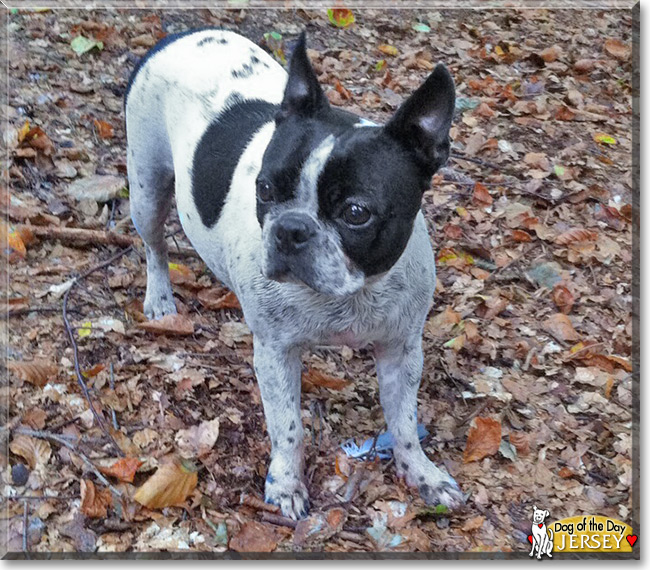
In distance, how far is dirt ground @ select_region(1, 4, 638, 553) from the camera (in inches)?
172

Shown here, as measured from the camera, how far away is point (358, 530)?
14.2 ft

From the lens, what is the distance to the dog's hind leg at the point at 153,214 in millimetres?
5430

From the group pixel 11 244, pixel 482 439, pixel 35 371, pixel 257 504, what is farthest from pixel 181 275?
pixel 482 439

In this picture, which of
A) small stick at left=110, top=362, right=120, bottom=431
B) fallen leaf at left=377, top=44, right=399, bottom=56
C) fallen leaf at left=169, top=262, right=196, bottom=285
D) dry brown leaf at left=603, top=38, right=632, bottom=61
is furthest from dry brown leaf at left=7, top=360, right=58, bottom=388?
dry brown leaf at left=603, top=38, right=632, bottom=61

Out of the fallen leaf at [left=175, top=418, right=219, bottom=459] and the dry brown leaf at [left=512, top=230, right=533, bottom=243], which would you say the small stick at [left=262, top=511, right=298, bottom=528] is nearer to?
the fallen leaf at [left=175, top=418, right=219, bottom=459]

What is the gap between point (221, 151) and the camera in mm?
4590

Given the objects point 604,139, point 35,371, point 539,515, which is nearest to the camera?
point 539,515

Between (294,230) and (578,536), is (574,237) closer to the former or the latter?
(578,536)

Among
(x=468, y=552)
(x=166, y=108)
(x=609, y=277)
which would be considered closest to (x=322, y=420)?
(x=468, y=552)

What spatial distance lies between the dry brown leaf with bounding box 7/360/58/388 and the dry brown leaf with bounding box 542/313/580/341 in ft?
11.3

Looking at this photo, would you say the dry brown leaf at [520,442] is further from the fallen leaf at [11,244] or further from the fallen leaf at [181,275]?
the fallen leaf at [11,244]

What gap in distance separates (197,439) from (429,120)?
7.72 ft

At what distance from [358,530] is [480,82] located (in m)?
5.86

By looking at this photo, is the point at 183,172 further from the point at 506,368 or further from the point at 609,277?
the point at 609,277
